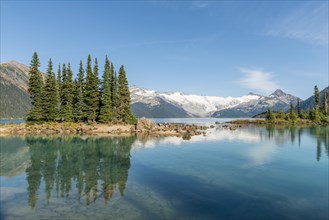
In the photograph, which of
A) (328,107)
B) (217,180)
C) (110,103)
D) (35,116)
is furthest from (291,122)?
(217,180)

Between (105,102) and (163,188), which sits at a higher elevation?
(105,102)

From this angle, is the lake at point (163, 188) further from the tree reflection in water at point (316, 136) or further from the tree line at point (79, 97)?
the tree line at point (79, 97)

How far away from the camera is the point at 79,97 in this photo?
9088 centimetres

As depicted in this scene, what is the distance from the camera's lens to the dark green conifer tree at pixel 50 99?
86.9 metres

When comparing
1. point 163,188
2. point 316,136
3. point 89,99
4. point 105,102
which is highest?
point 89,99

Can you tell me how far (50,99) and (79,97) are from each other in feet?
30.8

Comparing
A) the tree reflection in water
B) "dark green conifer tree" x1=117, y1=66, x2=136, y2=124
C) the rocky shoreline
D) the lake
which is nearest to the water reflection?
the lake

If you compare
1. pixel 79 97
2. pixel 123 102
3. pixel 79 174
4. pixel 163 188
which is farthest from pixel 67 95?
pixel 163 188

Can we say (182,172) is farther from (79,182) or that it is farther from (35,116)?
(35,116)

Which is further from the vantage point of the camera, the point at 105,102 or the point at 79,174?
the point at 105,102

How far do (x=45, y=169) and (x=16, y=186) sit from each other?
7.06 meters

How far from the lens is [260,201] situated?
1905 centimetres

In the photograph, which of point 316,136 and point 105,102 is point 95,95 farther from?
point 316,136

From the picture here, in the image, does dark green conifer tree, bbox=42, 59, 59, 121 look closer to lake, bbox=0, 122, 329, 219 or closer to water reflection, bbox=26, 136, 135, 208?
water reflection, bbox=26, 136, 135, 208
